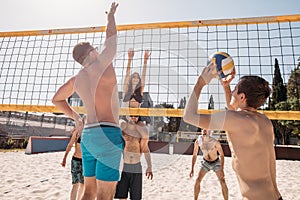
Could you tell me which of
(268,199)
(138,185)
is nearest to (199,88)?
(268,199)

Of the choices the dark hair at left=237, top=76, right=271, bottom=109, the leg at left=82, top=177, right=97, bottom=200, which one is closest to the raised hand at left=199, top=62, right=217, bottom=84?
the dark hair at left=237, top=76, right=271, bottom=109

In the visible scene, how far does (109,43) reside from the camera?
186 centimetres

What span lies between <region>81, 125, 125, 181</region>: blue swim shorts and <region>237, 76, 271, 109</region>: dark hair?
3.14ft

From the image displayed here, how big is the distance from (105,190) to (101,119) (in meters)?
0.52

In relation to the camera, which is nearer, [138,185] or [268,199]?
[268,199]

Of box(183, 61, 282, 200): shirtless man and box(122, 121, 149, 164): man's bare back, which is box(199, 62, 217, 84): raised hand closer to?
box(183, 61, 282, 200): shirtless man

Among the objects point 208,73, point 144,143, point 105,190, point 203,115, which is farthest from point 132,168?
point 208,73

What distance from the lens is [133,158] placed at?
276cm

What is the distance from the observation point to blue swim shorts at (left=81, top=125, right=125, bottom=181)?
176 centimetres

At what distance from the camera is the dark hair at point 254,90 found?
152 centimetres

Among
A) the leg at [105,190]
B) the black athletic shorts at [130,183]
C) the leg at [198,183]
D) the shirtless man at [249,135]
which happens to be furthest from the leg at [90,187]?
the leg at [198,183]

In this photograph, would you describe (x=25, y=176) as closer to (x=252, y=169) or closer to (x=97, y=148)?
(x=97, y=148)

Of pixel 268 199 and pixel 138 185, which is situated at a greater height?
pixel 268 199

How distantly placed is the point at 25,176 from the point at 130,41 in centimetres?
400
